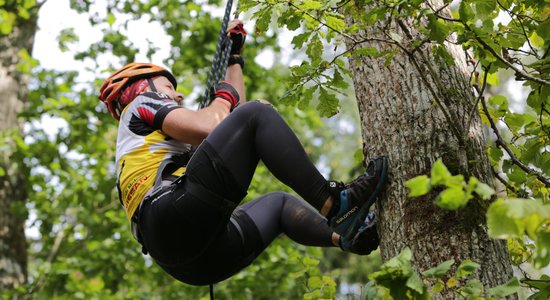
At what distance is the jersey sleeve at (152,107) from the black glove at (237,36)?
622mm

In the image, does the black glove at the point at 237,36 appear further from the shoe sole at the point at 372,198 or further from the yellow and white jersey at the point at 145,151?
the shoe sole at the point at 372,198

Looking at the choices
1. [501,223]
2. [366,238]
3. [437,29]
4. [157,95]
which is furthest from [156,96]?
[501,223]

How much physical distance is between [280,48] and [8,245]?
4.16 metres

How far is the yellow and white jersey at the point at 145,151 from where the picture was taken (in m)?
2.78

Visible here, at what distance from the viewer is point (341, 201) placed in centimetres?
265

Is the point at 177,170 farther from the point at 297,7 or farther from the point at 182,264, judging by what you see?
the point at 297,7

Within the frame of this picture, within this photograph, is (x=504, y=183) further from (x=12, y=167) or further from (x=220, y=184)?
(x=12, y=167)

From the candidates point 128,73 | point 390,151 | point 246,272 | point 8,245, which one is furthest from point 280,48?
point 390,151

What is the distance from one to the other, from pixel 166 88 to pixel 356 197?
1.05 metres

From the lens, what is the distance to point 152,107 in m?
2.85

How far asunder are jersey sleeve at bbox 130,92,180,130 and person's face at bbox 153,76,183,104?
0.13 metres

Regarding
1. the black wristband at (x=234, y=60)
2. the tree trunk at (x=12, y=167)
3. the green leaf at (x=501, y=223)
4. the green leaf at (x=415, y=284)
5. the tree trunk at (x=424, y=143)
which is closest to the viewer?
the green leaf at (x=501, y=223)

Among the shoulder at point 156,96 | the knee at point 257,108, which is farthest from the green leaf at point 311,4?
the shoulder at point 156,96

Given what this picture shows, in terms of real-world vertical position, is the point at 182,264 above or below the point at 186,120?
below
